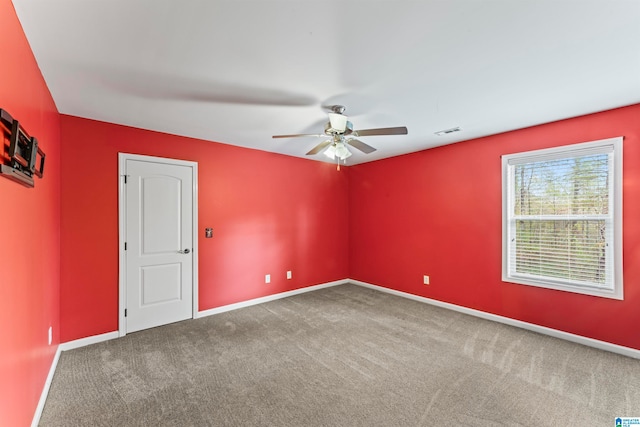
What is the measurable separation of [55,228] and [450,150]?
4.77m

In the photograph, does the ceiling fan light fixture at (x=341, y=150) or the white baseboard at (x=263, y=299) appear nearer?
the ceiling fan light fixture at (x=341, y=150)

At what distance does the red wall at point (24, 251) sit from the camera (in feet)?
4.44

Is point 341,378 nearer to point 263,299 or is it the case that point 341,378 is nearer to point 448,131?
point 263,299

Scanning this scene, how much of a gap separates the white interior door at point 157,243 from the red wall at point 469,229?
3.12 m

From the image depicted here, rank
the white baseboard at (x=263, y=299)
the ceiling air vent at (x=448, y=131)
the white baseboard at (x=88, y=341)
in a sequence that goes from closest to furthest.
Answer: the white baseboard at (x=88, y=341)
the ceiling air vent at (x=448, y=131)
the white baseboard at (x=263, y=299)

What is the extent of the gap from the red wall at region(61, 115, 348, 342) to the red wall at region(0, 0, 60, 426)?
1.47 feet

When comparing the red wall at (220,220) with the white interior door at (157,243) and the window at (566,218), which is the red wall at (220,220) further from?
the window at (566,218)

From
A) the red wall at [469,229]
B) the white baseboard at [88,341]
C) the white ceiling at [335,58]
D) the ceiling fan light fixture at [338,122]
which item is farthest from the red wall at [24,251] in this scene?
the red wall at [469,229]

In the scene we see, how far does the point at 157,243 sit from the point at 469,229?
4.14 metres

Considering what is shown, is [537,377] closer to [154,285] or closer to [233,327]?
[233,327]

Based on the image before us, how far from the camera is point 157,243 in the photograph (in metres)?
3.45

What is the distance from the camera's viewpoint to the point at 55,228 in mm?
2633

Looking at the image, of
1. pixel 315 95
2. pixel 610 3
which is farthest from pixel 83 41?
pixel 610 3

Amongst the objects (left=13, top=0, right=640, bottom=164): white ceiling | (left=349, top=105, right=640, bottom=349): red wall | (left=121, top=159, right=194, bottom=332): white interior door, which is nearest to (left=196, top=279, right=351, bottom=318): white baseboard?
(left=121, top=159, right=194, bottom=332): white interior door
